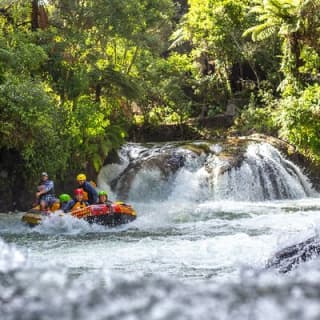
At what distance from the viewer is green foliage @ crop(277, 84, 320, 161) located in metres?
17.3

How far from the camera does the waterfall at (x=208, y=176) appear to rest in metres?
16.8

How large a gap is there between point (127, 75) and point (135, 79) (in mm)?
Result: 1005

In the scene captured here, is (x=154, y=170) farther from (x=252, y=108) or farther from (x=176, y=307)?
(x=176, y=307)

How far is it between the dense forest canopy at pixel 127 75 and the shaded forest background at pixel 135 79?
1.4 inches

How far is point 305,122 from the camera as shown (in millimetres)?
17406

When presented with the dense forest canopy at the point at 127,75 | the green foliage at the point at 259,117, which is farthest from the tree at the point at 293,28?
the green foliage at the point at 259,117

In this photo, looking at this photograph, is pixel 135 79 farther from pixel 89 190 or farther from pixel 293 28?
pixel 89 190

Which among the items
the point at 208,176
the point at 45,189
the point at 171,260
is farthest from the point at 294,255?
the point at 208,176

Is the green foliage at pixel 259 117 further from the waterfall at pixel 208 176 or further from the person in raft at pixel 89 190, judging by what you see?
the person in raft at pixel 89 190

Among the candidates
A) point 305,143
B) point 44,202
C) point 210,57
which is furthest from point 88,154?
point 210,57

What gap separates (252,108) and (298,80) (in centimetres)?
291

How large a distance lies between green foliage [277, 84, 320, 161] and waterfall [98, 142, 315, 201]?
2.27 feet

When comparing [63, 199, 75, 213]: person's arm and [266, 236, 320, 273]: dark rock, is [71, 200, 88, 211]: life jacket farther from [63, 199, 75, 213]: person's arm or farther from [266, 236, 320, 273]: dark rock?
[266, 236, 320, 273]: dark rock

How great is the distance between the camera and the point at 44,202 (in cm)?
1238
